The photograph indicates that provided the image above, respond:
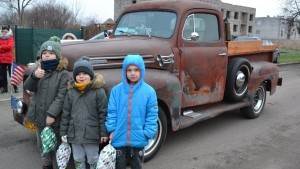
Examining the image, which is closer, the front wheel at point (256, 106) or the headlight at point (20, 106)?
the headlight at point (20, 106)

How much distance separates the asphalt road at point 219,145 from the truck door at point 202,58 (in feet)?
2.08

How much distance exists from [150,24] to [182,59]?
2.63 ft

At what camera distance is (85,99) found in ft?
11.7

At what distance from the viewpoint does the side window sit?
17.5ft

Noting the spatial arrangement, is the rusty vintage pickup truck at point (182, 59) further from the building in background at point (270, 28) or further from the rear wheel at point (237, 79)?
the building in background at point (270, 28)

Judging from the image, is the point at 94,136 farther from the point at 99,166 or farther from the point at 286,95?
the point at 286,95

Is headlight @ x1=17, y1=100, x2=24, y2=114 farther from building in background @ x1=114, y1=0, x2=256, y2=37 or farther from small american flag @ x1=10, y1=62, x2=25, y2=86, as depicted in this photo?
building in background @ x1=114, y1=0, x2=256, y2=37

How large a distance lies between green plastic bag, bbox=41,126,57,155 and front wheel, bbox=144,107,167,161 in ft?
4.24

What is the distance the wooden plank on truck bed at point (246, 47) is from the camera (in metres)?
6.17

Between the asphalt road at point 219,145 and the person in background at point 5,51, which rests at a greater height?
the person in background at point 5,51

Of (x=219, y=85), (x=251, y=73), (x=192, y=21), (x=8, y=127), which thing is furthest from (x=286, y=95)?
(x=8, y=127)

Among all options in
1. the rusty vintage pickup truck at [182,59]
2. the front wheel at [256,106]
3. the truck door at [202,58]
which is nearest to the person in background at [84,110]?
the rusty vintage pickup truck at [182,59]

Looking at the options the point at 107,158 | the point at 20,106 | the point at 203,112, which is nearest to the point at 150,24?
the point at 203,112

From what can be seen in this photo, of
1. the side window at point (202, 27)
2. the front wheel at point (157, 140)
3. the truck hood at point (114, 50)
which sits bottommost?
the front wheel at point (157, 140)
